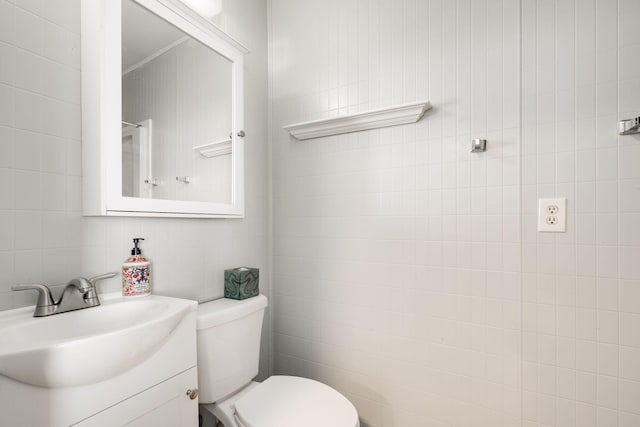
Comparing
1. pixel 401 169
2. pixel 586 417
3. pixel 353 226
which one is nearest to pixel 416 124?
pixel 401 169

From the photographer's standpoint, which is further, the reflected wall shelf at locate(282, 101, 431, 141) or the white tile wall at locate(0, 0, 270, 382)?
the reflected wall shelf at locate(282, 101, 431, 141)

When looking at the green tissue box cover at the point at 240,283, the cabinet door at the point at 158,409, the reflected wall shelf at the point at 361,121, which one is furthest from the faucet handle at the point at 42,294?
the reflected wall shelf at the point at 361,121

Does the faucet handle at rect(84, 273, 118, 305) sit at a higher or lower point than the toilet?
higher

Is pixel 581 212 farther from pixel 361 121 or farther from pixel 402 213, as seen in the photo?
pixel 361 121

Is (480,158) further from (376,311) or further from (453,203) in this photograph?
(376,311)

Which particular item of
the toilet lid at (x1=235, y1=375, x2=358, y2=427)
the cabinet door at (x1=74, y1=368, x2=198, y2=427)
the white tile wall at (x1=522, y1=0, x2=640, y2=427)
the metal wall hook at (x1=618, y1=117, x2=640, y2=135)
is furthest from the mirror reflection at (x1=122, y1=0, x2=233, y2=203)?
the metal wall hook at (x1=618, y1=117, x2=640, y2=135)

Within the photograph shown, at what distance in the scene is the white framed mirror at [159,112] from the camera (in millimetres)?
923

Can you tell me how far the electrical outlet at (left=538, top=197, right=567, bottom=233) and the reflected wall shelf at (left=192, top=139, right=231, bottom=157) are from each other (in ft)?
4.01

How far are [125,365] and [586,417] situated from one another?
1.38 metres

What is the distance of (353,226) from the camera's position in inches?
57.1

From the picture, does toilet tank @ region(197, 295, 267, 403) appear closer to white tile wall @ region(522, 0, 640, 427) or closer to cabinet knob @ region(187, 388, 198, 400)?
cabinet knob @ region(187, 388, 198, 400)

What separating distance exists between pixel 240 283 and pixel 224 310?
177mm

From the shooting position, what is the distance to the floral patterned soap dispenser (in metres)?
1.00

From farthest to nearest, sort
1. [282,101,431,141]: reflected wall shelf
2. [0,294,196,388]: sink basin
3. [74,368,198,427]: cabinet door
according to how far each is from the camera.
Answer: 1. [282,101,431,141]: reflected wall shelf
2. [74,368,198,427]: cabinet door
3. [0,294,196,388]: sink basin
